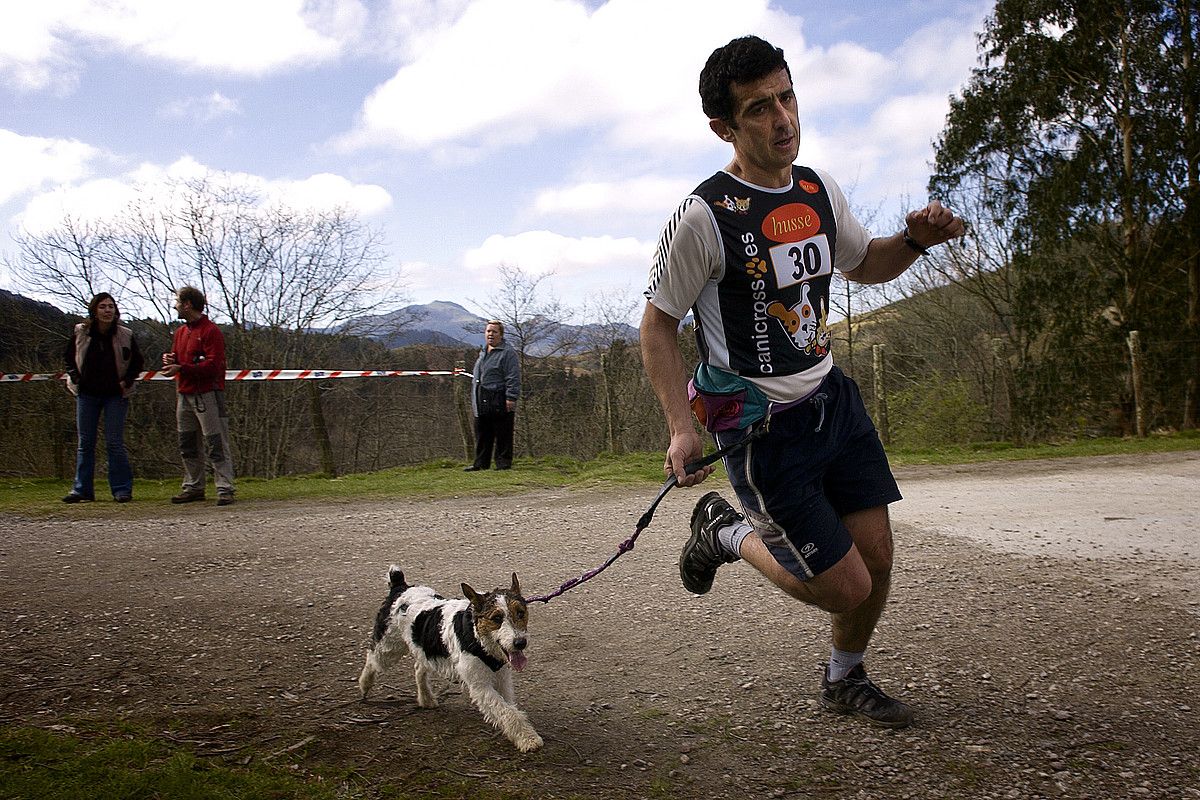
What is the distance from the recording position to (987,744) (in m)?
3.11

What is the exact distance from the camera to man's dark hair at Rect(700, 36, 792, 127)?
3098mm

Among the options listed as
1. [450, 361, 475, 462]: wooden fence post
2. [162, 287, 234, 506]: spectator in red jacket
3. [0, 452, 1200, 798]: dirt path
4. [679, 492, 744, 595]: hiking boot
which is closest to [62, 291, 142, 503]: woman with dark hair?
[162, 287, 234, 506]: spectator in red jacket

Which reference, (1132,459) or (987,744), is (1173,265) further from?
(987,744)

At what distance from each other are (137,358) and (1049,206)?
21.7m

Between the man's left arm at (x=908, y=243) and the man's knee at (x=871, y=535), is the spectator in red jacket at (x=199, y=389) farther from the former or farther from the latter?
the man's knee at (x=871, y=535)

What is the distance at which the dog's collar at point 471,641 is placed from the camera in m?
3.38

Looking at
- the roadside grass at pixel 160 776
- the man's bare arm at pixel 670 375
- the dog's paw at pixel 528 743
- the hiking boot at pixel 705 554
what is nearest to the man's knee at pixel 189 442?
the roadside grass at pixel 160 776

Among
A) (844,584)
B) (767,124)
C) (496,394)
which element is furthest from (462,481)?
(767,124)

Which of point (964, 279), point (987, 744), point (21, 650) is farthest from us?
point (964, 279)

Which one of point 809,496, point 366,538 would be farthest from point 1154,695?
point 366,538

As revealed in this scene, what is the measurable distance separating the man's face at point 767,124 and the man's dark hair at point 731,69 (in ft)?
0.08

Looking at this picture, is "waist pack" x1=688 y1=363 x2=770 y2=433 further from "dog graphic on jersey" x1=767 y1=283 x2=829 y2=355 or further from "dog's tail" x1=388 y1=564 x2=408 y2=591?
"dog's tail" x1=388 y1=564 x2=408 y2=591

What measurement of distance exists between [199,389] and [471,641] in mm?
7361

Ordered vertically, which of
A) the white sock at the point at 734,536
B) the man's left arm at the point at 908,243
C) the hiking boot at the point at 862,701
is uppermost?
the man's left arm at the point at 908,243
